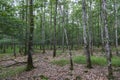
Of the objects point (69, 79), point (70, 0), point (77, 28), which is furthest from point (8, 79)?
point (77, 28)

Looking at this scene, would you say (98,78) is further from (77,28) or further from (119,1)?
(77,28)

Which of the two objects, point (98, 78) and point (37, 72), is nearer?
point (98, 78)

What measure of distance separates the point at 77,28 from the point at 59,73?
31343 mm

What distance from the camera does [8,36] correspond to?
8898 mm

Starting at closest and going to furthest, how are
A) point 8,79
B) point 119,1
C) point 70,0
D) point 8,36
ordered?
point 8,36 < point 8,79 < point 119,1 < point 70,0

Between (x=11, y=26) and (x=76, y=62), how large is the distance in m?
8.40

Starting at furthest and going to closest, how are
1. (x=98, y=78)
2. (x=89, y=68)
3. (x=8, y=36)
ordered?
(x=89, y=68), (x=98, y=78), (x=8, y=36)

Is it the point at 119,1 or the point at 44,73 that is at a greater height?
the point at 119,1

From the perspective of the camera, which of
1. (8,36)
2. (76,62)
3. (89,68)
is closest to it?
(8,36)

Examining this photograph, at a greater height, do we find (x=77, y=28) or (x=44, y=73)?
(x=77, y=28)

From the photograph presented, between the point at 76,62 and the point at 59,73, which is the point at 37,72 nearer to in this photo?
the point at 59,73

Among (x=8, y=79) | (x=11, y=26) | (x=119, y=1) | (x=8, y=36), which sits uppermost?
(x=119, y=1)

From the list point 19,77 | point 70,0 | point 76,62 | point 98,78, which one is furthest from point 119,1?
point 19,77

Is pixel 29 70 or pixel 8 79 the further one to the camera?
pixel 29 70
